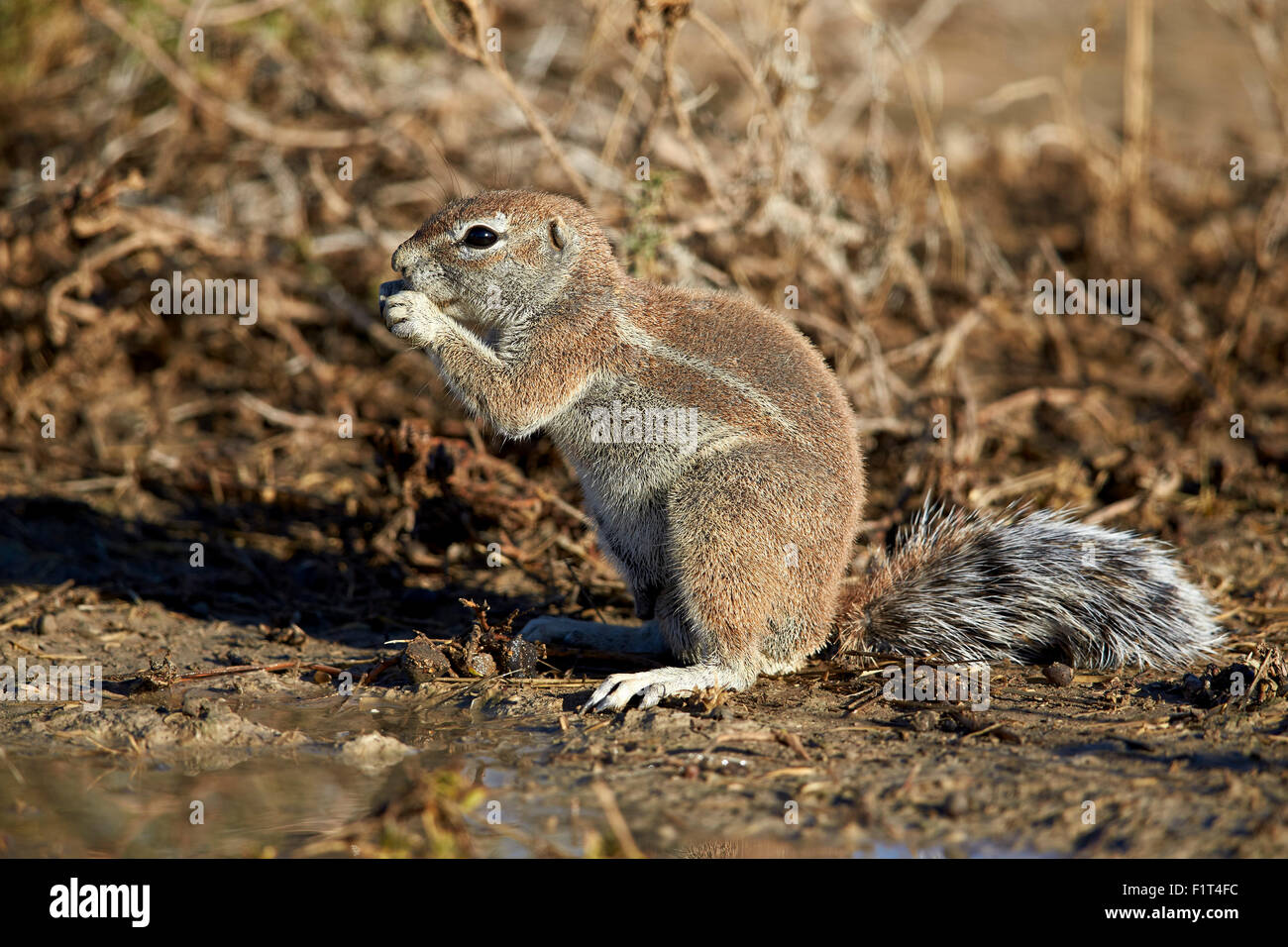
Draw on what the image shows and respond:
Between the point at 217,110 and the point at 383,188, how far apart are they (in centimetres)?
147

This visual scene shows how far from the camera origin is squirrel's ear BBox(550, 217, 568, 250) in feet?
17.3

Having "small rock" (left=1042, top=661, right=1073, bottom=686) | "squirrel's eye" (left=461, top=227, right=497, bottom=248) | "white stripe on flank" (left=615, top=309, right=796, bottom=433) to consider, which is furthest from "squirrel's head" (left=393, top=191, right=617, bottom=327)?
"small rock" (left=1042, top=661, right=1073, bottom=686)

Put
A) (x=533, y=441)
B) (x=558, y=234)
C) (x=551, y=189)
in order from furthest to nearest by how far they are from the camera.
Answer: (x=551, y=189) < (x=533, y=441) < (x=558, y=234)

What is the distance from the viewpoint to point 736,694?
16.5 feet

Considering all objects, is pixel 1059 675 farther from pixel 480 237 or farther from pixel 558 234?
pixel 480 237

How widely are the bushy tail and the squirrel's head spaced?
1.88m

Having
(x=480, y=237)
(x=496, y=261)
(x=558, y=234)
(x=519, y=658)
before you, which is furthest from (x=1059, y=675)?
(x=480, y=237)

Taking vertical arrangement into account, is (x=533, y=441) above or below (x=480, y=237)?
below

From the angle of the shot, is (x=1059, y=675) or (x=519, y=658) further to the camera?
(x=519, y=658)

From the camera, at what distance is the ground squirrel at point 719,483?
4.81 meters

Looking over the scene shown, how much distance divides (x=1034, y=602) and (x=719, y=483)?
1.49 metres

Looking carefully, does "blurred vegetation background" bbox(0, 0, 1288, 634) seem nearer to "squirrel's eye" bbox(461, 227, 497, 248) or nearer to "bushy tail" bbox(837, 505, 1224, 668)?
"bushy tail" bbox(837, 505, 1224, 668)

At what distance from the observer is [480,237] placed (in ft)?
17.1
